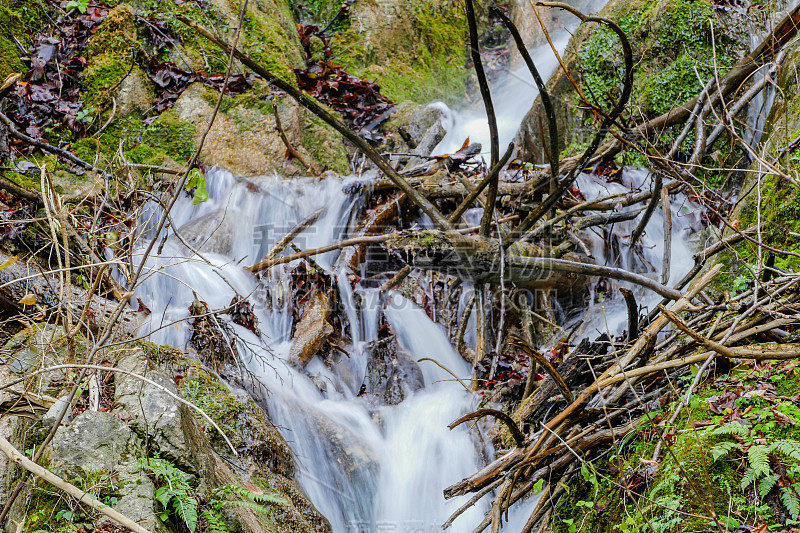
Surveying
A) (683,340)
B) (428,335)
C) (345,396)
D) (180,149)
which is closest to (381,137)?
(180,149)

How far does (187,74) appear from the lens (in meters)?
8.29

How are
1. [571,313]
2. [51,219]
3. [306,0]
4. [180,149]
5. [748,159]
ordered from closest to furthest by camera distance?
1. [51,219]
2. [571,313]
3. [748,159]
4. [180,149]
5. [306,0]

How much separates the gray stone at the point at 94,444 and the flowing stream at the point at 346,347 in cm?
50

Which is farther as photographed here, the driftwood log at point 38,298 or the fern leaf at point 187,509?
the driftwood log at point 38,298

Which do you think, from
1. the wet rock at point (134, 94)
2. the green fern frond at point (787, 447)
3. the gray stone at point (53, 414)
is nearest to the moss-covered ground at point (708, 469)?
the green fern frond at point (787, 447)

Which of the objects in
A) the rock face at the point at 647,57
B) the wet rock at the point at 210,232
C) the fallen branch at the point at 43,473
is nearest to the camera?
the fallen branch at the point at 43,473

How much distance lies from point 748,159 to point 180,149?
23.0 feet

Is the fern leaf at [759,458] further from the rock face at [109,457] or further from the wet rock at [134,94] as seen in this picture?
the wet rock at [134,94]

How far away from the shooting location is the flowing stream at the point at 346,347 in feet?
12.6

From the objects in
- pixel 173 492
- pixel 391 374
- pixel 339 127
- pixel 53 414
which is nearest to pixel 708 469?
pixel 173 492

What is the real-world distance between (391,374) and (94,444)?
299cm

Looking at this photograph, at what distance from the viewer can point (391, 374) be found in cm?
507

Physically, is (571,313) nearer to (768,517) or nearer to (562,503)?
(562,503)

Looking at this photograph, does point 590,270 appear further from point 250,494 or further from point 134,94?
point 134,94
